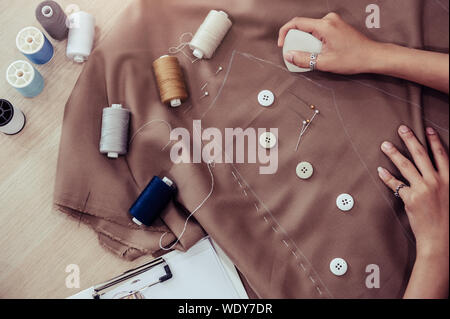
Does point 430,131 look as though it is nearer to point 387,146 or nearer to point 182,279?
point 387,146

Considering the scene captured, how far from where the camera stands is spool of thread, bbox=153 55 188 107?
1.31m

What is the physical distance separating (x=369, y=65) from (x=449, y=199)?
464 mm

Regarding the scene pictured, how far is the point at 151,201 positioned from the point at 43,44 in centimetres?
64

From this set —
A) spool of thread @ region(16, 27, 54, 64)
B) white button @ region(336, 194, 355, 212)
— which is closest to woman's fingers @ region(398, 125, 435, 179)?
white button @ region(336, 194, 355, 212)

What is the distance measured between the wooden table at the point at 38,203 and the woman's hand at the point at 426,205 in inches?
34.2

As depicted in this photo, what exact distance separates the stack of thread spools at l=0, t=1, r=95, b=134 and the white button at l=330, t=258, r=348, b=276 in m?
1.07

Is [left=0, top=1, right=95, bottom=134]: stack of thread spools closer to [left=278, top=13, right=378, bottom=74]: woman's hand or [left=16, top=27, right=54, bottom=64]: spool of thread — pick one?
[left=16, top=27, right=54, bottom=64]: spool of thread

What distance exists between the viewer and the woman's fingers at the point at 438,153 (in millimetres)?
1211

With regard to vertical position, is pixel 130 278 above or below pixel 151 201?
below

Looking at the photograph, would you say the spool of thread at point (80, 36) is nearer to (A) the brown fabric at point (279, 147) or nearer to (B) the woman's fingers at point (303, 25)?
(A) the brown fabric at point (279, 147)

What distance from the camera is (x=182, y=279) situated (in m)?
1.34

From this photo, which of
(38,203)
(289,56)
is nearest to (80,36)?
(38,203)

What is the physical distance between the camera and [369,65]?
1277mm

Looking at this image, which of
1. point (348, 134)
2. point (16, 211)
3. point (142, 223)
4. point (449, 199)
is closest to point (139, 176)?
point (142, 223)
